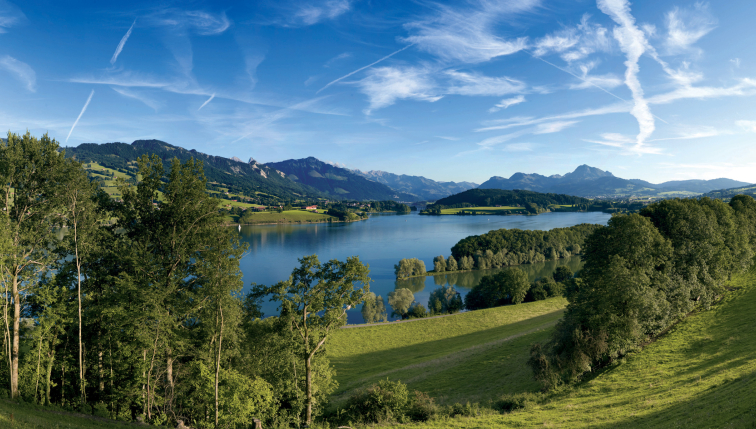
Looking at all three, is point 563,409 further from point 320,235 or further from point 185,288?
point 320,235

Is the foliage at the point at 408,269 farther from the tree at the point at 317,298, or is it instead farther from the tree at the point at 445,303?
the tree at the point at 317,298

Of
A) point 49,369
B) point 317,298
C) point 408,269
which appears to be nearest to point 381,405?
point 317,298

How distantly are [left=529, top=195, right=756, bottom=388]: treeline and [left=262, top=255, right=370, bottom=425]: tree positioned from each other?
12.2 m

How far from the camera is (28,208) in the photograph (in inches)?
588

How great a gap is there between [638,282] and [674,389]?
587 centimetres

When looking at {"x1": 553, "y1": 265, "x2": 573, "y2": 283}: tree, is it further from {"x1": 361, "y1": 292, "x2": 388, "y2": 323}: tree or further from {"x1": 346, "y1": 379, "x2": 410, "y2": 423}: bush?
{"x1": 346, "y1": 379, "x2": 410, "y2": 423}: bush

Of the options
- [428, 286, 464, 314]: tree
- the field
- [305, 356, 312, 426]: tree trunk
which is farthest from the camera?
the field

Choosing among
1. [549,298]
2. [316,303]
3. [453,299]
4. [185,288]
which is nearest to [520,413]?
[316,303]

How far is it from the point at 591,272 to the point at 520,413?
1062 cm

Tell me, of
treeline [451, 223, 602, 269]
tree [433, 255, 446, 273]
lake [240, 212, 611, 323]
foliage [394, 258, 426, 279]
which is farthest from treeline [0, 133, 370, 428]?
treeline [451, 223, 602, 269]

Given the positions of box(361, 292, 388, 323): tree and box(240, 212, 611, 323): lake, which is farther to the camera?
box(240, 212, 611, 323): lake

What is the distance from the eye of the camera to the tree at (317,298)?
1333cm

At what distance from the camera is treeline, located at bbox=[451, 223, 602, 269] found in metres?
84.0

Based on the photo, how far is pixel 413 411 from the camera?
1628 cm
